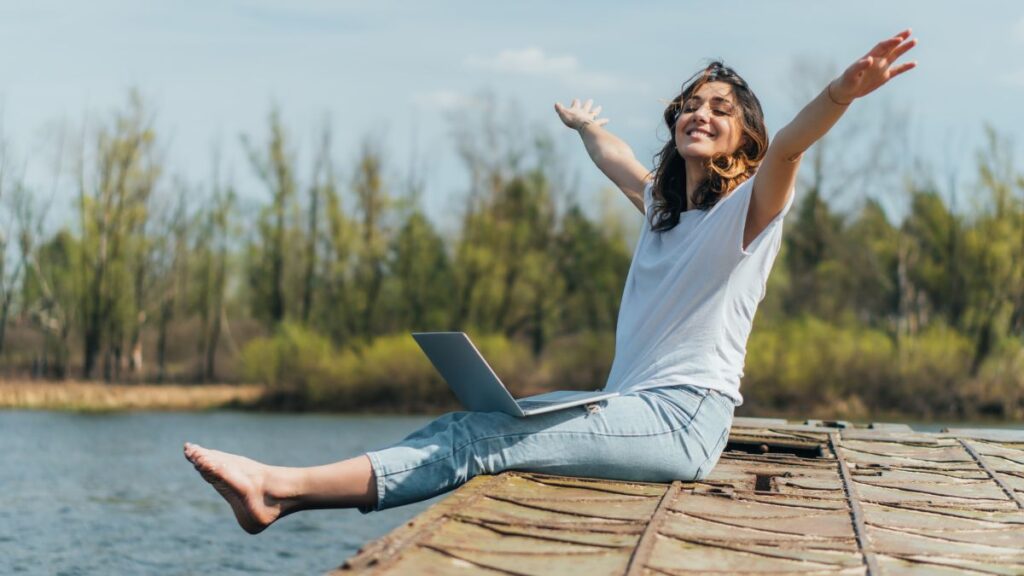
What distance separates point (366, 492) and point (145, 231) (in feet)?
132

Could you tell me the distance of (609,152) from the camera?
5484 millimetres

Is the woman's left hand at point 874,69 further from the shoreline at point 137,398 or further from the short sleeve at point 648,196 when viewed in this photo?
the shoreline at point 137,398

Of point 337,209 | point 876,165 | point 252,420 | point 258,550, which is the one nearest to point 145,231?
point 337,209

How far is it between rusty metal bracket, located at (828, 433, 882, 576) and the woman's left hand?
125 centimetres

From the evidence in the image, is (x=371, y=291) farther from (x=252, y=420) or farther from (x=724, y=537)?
(x=724, y=537)

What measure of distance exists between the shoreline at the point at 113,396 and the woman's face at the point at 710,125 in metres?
33.2

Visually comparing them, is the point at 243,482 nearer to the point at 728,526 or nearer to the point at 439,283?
the point at 728,526

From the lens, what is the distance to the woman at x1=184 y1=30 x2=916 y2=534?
3861mm

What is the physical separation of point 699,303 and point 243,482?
157cm

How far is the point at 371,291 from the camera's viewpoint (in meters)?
40.9

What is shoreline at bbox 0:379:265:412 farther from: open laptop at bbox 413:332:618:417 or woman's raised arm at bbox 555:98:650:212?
open laptop at bbox 413:332:618:417

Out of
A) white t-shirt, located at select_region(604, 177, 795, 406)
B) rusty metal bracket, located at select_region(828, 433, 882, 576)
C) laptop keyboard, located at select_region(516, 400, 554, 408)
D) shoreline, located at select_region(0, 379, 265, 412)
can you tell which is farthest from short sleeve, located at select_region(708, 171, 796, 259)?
shoreline, located at select_region(0, 379, 265, 412)

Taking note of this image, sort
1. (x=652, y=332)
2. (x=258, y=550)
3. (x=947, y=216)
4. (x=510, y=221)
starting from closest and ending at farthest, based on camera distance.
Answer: (x=652, y=332), (x=258, y=550), (x=947, y=216), (x=510, y=221)

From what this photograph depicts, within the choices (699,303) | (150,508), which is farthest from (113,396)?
(699,303)
